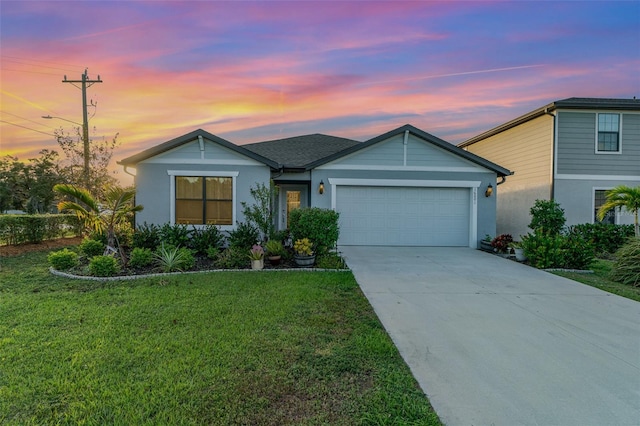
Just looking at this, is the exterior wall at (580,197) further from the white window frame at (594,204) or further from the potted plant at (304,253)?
the potted plant at (304,253)

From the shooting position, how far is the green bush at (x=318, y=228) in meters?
8.30

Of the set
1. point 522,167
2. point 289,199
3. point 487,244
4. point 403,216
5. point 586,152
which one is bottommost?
point 487,244

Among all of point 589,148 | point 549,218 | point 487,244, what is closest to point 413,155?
point 487,244

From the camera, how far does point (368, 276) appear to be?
6.93 metres

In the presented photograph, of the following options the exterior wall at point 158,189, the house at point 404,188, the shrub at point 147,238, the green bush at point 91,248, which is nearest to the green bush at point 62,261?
the green bush at point 91,248

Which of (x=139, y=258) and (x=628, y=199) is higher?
(x=628, y=199)

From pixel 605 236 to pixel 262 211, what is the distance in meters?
11.1

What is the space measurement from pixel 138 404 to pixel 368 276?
508 cm

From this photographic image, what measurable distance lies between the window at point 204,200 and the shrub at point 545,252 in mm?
8788

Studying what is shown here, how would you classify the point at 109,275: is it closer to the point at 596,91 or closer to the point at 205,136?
the point at 205,136

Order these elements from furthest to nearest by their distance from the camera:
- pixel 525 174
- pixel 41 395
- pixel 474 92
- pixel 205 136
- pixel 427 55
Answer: pixel 525 174 → pixel 474 92 → pixel 427 55 → pixel 205 136 → pixel 41 395

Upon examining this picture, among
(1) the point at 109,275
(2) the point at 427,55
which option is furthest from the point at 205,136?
(2) the point at 427,55

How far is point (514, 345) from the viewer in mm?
3680

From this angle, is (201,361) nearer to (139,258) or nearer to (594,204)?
(139,258)
